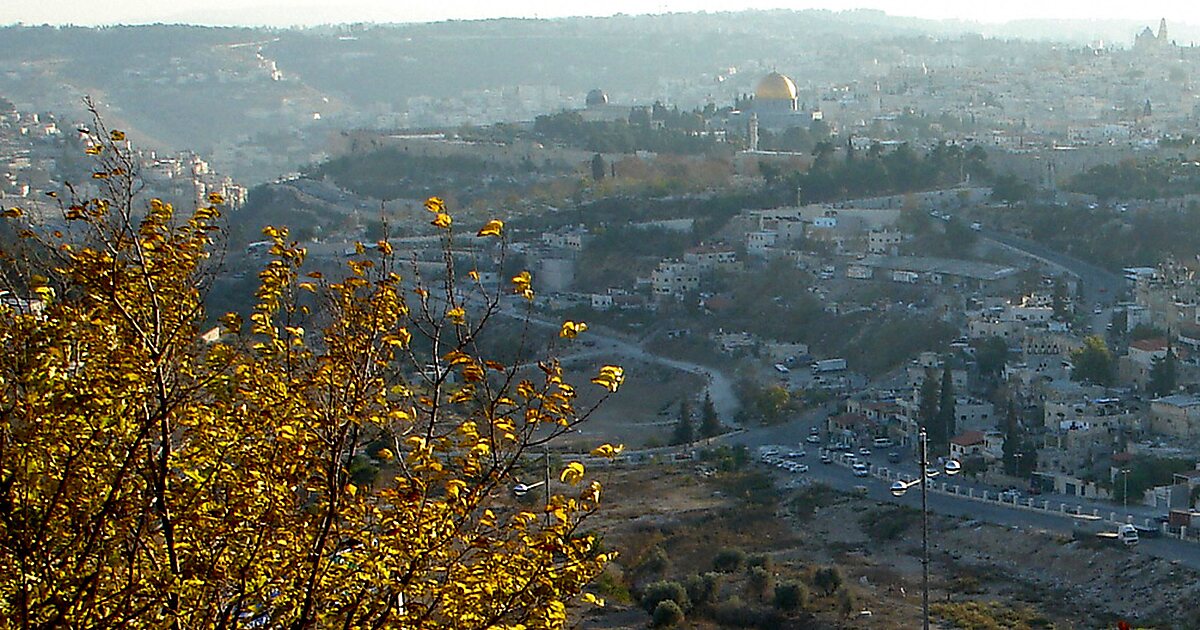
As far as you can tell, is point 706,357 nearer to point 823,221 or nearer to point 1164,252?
point 823,221

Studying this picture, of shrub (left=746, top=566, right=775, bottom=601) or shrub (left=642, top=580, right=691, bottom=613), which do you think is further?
shrub (left=746, top=566, right=775, bottom=601)

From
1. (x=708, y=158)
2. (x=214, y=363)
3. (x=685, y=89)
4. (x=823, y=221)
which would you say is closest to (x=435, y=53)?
(x=685, y=89)

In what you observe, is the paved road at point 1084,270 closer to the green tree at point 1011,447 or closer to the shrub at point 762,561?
the green tree at point 1011,447

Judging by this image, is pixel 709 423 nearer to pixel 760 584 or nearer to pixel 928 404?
pixel 928 404

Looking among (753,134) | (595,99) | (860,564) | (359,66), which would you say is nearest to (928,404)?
(860,564)

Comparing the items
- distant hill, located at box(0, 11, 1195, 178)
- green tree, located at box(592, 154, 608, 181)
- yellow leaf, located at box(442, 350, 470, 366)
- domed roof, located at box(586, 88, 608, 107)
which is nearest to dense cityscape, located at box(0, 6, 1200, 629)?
yellow leaf, located at box(442, 350, 470, 366)

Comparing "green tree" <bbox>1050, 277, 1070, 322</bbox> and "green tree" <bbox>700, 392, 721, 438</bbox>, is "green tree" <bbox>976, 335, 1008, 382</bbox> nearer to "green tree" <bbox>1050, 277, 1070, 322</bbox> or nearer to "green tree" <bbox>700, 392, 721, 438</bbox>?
"green tree" <bbox>1050, 277, 1070, 322</bbox>
